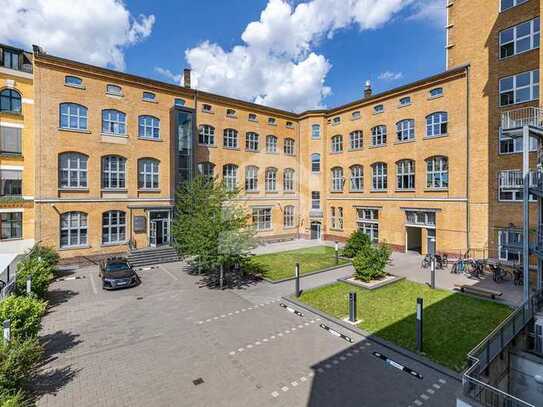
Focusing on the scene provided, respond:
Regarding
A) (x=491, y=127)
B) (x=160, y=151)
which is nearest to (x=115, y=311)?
(x=160, y=151)

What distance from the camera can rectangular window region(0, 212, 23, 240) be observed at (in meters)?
18.8

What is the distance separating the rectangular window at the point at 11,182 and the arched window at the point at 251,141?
1795 centimetres

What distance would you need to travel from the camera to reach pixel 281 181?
3180 cm

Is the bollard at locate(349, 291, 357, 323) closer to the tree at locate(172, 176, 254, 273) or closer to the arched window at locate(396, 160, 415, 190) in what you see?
the tree at locate(172, 176, 254, 273)

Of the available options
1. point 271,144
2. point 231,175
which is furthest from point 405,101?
point 231,175

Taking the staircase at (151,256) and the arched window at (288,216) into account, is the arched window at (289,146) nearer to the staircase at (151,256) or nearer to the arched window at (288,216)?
the arched window at (288,216)

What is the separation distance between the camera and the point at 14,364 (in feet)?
21.9

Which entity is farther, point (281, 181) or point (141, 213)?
point (281, 181)

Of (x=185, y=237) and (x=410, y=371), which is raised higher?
(x=185, y=237)

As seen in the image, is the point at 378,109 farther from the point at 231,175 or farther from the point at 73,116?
the point at 73,116

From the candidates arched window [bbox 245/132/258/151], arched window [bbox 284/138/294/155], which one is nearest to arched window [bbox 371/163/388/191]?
arched window [bbox 284/138/294/155]

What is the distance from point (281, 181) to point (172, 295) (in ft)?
64.5

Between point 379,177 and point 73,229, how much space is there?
24831 mm

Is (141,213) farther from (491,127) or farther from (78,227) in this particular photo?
(491,127)
